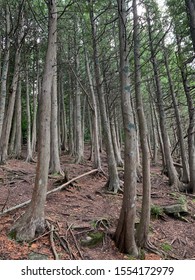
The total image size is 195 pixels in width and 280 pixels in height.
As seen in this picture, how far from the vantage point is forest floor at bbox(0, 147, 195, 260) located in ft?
14.3

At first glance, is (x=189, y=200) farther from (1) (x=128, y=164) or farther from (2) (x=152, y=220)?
(1) (x=128, y=164)

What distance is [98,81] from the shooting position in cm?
900

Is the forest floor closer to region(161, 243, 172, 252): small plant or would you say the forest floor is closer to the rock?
region(161, 243, 172, 252): small plant

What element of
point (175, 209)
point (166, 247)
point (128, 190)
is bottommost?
point (166, 247)

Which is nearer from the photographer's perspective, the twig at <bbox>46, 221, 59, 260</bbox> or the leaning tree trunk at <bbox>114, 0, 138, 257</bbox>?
the twig at <bbox>46, 221, 59, 260</bbox>

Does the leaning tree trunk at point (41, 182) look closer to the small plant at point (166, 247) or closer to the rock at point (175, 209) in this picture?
the small plant at point (166, 247)

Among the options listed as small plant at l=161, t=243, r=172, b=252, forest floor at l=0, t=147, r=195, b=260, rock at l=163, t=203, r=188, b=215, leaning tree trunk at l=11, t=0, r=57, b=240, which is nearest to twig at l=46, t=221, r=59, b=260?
forest floor at l=0, t=147, r=195, b=260

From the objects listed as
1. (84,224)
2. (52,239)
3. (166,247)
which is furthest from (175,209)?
(52,239)

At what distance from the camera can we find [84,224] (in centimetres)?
554

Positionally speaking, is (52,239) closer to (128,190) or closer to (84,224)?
(84,224)

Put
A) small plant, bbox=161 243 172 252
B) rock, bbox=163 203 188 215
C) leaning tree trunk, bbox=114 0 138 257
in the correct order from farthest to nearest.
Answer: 1. rock, bbox=163 203 188 215
2. small plant, bbox=161 243 172 252
3. leaning tree trunk, bbox=114 0 138 257

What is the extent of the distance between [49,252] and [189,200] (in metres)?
6.45

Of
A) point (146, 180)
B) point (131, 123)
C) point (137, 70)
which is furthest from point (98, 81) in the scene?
point (146, 180)

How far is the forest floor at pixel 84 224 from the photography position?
437 centimetres
